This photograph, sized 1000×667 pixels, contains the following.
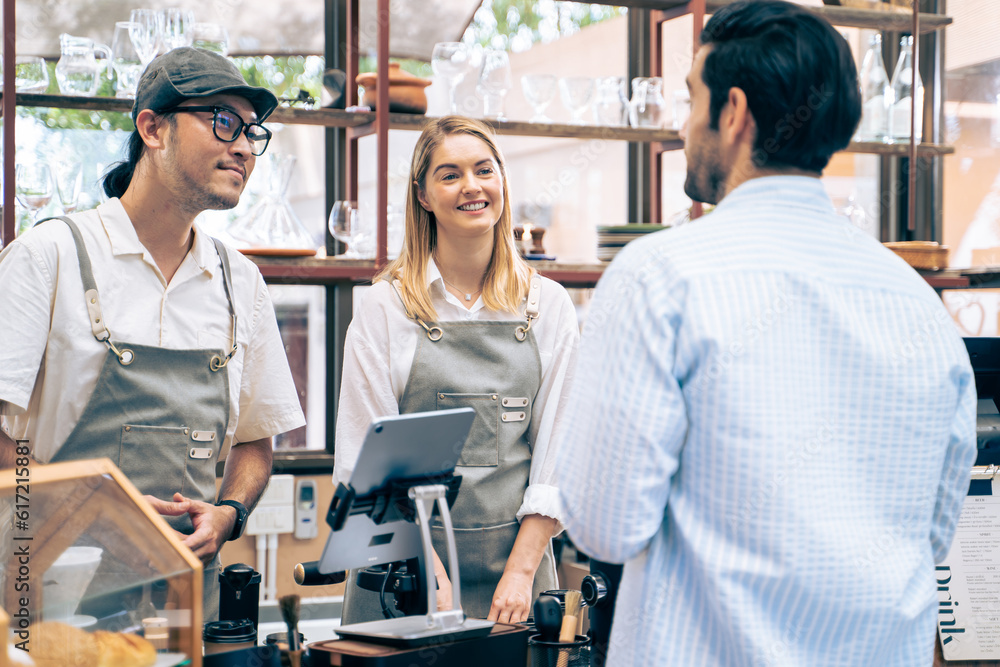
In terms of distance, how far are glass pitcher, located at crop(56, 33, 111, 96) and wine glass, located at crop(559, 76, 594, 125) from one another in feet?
4.34

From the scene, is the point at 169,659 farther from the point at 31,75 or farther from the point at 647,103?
the point at 647,103

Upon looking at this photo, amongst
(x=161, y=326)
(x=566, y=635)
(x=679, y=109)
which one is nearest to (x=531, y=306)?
(x=161, y=326)

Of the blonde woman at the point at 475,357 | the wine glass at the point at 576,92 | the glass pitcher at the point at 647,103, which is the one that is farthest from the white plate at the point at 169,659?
the glass pitcher at the point at 647,103

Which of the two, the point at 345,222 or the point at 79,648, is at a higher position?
the point at 345,222

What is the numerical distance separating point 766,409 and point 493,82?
2.03 meters

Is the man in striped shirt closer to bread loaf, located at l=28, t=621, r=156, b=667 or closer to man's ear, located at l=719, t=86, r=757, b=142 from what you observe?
man's ear, located at l=719, t=86, r=757, b=142

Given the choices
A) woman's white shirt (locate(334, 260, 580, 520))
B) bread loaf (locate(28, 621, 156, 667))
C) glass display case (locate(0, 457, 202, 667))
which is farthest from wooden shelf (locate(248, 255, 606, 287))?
bread loaf (locate(28, 621, 156, 667))

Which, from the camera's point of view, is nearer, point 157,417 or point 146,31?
point 157,417

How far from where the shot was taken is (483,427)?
1.77 meters

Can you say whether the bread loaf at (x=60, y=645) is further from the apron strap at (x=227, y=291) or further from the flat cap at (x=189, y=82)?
the flat cap at (x=189, y=82)

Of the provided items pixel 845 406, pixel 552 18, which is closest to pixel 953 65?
pixel 552 18

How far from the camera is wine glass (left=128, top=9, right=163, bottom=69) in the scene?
A: 2.43 meters

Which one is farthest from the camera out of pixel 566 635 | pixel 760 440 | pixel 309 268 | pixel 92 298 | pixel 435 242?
pixel 309 268

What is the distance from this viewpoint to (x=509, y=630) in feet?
3.86
